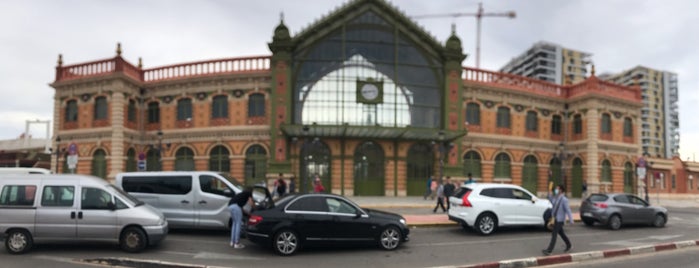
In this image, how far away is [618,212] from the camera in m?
16.8

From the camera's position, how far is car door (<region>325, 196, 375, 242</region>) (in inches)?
442

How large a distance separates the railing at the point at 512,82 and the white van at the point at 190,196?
2472 centimetres

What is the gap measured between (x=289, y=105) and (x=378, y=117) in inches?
238

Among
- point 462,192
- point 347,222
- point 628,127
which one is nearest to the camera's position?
point 347,222

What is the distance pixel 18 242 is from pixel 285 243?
5.98 meters

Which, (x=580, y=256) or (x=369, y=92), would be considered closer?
(x=580, y=256)

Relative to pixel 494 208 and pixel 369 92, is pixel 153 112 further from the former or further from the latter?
pixel 494 208

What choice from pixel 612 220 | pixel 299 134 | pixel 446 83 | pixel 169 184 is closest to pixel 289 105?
pixel 299 134

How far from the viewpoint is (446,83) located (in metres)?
33.3

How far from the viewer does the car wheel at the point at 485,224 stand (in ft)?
48.1

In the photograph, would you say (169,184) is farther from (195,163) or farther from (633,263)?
(195,163)

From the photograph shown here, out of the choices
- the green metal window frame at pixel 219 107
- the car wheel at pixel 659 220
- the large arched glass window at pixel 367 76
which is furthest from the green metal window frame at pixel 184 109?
the car wheel at pixel 659 220

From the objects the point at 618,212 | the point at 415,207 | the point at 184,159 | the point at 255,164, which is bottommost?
the point at 415,207

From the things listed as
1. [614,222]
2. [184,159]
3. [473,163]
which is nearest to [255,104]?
[184,159]
